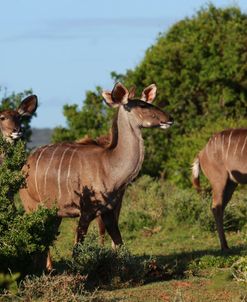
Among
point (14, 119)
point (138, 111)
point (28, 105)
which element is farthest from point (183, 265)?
point (28, 105)

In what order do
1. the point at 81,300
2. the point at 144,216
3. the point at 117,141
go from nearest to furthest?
the point at 81,300 → the point at 117,141 → the point at 144,216

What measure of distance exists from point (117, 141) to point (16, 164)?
1.45 m

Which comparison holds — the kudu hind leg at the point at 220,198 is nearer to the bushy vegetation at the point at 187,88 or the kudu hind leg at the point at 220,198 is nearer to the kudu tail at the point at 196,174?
the kudu tail at the point at 196,174

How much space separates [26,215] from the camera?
25.8 ft

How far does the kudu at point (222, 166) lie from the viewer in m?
12.0

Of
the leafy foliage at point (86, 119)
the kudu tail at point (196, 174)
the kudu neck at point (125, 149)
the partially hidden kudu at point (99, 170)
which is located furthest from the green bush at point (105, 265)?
the leafy foliage at point (86, 119)

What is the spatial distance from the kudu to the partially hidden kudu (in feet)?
9.47

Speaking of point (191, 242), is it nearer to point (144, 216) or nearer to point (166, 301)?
point (144, 216)

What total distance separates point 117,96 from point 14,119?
1.77 m

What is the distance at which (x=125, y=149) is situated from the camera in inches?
357

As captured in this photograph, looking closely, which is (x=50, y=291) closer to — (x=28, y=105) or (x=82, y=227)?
(x=82, y=227)

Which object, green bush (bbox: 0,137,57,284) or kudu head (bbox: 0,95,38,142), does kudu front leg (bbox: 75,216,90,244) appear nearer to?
green bush (bbox: 0,137,57,284)

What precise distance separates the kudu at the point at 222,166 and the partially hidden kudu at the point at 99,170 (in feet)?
9.47

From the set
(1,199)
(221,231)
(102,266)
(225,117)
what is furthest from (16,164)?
(225,117)
